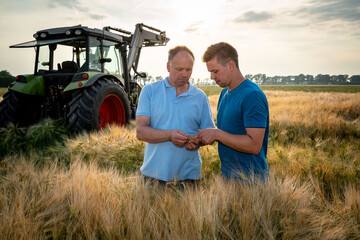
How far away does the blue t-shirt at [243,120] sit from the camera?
5.87ft

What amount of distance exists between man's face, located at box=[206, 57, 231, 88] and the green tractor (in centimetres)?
307

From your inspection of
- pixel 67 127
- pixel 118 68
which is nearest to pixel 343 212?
pixel 67 127

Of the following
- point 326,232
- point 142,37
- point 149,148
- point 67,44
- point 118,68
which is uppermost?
point 142,37

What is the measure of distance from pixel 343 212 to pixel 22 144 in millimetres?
4809

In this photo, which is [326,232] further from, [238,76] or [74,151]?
[74,151]

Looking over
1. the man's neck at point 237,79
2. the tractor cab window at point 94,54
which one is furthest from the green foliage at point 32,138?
the man's neck at point 237,79

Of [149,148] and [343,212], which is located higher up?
[149,148]

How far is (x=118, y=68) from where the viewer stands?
6422 mm

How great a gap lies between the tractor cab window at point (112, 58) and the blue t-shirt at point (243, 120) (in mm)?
4330

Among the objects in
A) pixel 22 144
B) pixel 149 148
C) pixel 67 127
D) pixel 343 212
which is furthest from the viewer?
pixel 67 127

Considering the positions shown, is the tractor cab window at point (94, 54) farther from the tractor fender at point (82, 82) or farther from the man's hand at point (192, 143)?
the man's hand at point (192, 143)

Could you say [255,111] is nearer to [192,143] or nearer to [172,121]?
[192,143]

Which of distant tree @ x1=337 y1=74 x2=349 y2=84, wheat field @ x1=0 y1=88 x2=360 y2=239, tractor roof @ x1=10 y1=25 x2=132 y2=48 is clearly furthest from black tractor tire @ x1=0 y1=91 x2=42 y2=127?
distant tree @ x1=337 y1=74 x2=349 y2=84

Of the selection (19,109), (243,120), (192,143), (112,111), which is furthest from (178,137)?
(19,109)
